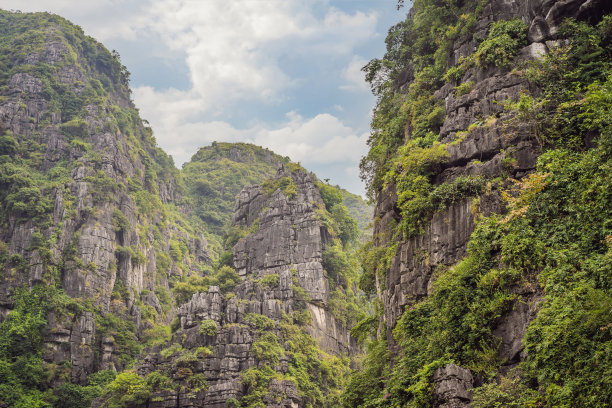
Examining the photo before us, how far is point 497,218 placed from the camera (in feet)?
61.9

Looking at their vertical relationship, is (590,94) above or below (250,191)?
below

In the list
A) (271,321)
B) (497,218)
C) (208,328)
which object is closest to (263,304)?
(271,321)

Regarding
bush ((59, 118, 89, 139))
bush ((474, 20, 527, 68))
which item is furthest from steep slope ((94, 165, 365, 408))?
bush ((474, 20, 527, 68))

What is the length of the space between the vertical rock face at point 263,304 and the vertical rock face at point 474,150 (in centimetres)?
1840

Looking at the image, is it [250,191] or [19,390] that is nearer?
[19,390]

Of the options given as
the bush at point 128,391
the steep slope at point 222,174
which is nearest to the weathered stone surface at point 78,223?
the bush at point 128,391

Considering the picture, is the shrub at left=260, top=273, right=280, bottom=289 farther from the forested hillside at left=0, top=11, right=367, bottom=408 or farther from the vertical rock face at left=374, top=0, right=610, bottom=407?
the vertical rock face at left=374, top=0, right=610, bottom=407

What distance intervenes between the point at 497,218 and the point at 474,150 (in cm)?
398

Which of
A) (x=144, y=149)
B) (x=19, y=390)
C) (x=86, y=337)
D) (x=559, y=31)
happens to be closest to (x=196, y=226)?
(x=144, y=149)

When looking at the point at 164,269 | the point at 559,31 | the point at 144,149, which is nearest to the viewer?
the point at 559,31

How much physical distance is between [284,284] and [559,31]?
3292 cm

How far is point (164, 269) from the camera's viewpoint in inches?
2707

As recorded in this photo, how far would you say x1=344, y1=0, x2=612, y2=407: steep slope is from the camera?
46.8 ft

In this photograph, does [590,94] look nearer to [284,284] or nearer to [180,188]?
[284,284]
